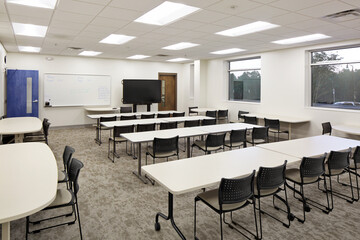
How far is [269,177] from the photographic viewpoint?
259cm

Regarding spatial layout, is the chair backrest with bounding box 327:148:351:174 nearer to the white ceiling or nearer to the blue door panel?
the white ceiling

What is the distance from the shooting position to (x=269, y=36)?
5730 millimetres

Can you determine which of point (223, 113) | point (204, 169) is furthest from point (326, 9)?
point (223, 113)

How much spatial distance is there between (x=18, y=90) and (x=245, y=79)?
7.97 meters

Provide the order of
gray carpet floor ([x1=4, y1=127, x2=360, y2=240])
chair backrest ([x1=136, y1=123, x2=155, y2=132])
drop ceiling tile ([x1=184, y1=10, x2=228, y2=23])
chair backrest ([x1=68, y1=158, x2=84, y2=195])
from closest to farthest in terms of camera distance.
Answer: chair backrest ([x1=68, y1=158, x2=84, y2=195]) < gray carpet floor ([x1=4, y1=127, x2=360, y2=240]) < drop ceiling tile ([x1=184, y1=10, x2=228, y2=23]) < chair backrest ([x1=136, y1=123, x2=155, y2=132])

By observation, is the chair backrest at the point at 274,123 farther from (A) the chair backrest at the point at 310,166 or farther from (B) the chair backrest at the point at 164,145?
(A) the chair backrest at the point at 310,166

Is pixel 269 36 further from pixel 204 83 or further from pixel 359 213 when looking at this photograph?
pixel 204 83

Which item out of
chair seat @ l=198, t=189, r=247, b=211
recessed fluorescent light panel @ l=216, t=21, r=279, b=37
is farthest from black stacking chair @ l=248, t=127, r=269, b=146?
chair seat @ l=198, t=189, r=247, b=211

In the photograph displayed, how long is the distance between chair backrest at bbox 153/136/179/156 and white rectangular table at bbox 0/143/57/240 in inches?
63.1

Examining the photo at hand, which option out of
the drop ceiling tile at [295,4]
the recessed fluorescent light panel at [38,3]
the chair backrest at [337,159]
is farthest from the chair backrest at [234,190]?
the recessed fluorescent light panel at [38,3]

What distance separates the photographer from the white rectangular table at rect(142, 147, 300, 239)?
2.26m

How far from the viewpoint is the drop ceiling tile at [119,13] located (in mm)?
3973

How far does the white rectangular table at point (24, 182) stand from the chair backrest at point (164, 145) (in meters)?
1.60

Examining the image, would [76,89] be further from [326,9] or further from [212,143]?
[326,9]
